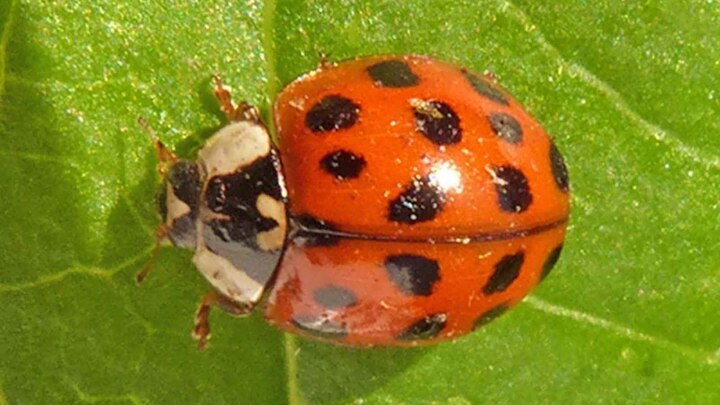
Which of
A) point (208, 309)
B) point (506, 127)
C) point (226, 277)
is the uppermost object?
point (506, 127)

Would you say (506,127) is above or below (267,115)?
above

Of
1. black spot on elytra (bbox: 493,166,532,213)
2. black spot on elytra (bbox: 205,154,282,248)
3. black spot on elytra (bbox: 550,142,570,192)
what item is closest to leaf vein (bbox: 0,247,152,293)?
black spot on elytra (bbox: 205,154,282,248)

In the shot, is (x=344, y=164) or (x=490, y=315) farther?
(x=490, y=315)

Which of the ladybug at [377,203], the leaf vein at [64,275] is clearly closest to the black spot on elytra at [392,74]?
the ladybug at [377,203]

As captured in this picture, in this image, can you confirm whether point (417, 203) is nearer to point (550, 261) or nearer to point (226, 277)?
point (550, 261)

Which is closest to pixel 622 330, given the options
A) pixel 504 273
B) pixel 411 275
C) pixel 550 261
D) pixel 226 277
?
pixel 550 261

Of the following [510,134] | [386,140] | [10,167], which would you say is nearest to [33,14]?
[10,167]

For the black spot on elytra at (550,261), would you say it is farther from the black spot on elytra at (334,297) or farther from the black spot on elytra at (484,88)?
the black spot on elytra at (334,297)
